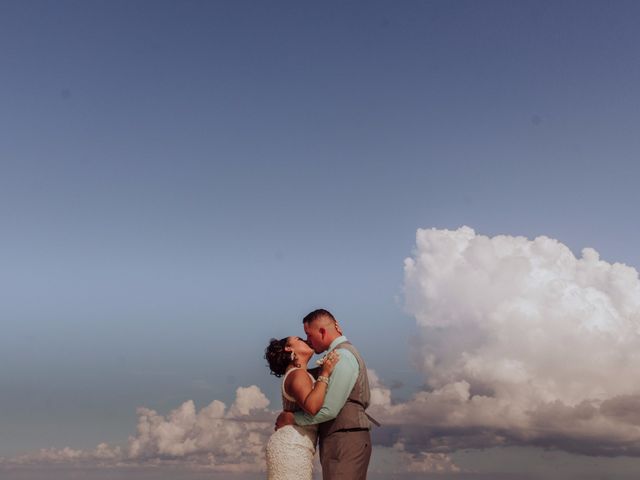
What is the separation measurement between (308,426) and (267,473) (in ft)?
3.98

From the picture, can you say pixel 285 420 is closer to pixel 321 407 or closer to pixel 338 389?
pixel 321 407

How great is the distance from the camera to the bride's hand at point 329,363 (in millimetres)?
13930

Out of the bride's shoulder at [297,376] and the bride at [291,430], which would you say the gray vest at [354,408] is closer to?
the bride at [291,430]

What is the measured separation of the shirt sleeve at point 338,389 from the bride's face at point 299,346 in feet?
2.37

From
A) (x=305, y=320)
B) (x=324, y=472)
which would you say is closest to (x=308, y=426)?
(x=324, y=472)

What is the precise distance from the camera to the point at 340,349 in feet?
46.5

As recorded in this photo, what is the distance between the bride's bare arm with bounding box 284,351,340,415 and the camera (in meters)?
13.8

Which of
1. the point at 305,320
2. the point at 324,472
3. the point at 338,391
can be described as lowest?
the point at 324,472

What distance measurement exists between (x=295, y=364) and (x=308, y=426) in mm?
1091

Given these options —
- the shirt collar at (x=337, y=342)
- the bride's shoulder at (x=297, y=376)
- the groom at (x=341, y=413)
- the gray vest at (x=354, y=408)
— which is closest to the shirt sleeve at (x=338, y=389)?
the groom at (x=341, y=413)

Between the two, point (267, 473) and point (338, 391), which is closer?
point (338, 391)

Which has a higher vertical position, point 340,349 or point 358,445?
point 340,349

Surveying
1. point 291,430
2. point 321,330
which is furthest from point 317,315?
point 291,430

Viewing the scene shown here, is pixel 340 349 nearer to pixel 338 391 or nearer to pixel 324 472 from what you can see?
pixel 338 391
